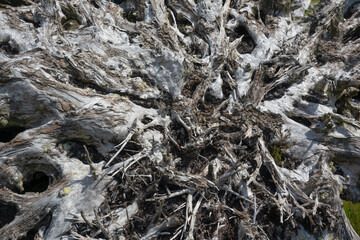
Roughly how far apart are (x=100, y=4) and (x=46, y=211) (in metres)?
4.37

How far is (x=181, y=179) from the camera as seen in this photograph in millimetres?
3514

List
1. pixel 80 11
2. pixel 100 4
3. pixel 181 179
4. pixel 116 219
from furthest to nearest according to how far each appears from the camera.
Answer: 1. pixel 100 4
2. pixel 80 11
3. pixel 181 179
4. pixel 116 219

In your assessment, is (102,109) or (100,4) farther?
(100,4)

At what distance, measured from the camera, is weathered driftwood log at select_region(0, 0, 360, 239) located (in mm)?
3428

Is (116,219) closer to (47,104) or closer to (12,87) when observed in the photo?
(47,104)

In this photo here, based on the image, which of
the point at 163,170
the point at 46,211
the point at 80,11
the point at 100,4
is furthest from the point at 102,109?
the point at 100,4

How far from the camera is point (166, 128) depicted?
13.4ft

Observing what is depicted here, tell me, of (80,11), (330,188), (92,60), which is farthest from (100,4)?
(330,188)

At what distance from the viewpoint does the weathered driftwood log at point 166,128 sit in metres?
3.43

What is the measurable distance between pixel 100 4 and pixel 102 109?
2926 mm

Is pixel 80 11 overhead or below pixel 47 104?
overhead

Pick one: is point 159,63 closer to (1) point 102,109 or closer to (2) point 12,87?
(1) point 102,109

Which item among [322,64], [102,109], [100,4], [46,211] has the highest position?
[322,64]

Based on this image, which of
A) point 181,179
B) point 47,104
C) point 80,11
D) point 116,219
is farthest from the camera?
point 80,11
